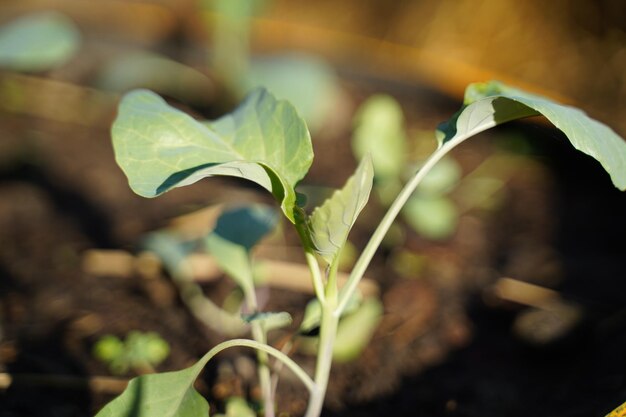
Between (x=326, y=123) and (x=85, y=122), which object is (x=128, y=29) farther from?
(x=326, y=123)

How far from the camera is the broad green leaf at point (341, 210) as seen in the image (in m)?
0.71

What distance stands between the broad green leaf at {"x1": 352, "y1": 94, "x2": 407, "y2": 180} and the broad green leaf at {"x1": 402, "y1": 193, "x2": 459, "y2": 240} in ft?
0.28

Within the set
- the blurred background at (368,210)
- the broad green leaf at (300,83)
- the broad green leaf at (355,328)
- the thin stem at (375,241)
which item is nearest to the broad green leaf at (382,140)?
the blurred background at (368,210)

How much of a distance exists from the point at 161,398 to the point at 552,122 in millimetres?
521

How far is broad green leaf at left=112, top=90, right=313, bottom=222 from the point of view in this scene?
76 cm

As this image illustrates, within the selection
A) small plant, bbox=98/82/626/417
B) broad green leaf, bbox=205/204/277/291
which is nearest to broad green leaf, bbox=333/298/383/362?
broad green leaf, bbox=205/204/277/291

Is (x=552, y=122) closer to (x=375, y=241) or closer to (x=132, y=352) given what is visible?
(x=375, y=241)

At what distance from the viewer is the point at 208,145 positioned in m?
0.82

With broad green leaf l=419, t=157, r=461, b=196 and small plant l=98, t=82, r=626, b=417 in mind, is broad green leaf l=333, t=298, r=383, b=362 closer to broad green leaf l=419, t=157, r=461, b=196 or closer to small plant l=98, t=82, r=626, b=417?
small plant l=98, t=82, r=626, b=417

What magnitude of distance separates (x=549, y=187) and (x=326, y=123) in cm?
67

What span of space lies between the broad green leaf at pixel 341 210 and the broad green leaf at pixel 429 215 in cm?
82

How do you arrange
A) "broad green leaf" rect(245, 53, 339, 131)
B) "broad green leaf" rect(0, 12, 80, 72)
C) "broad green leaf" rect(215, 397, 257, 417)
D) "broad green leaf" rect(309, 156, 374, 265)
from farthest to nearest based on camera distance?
"broad green leaf" rect(245, 53, 339, 131) → "broad green leaf" rect(0, 12, 80, 72) → "broad green leaf" rect(215, 397, 257, 417) → "broad green leaf" rect(309, 156, 374, 265)

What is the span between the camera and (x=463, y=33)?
7.64 feet

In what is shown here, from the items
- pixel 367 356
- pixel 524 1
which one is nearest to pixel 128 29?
pixel 524 1
